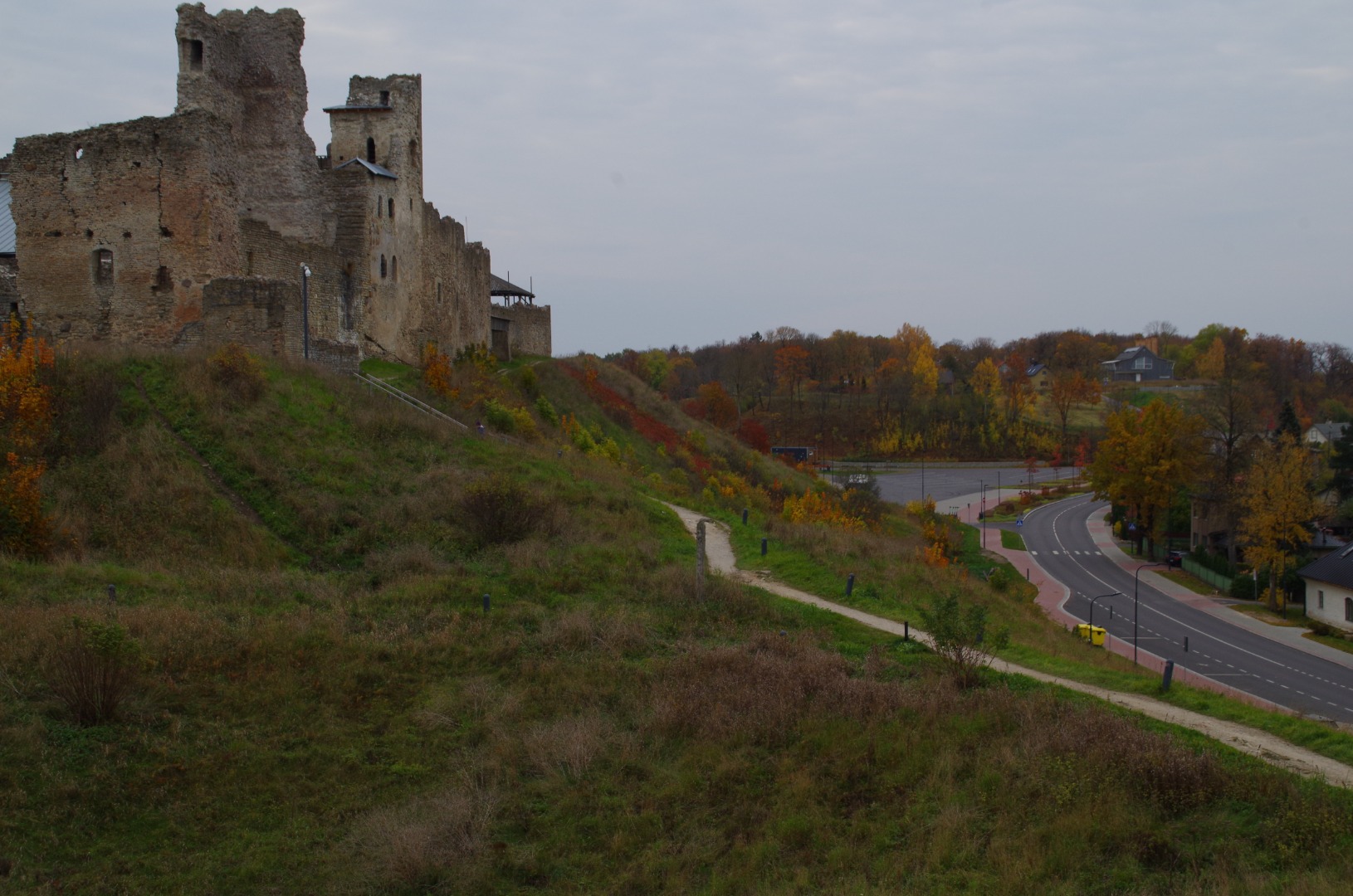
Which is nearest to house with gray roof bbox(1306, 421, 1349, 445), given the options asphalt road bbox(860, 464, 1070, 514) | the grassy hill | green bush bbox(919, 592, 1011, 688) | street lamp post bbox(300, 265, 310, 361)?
asphalt road bbox(860, 464, 1070, 514)

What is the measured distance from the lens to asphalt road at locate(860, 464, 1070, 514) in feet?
254

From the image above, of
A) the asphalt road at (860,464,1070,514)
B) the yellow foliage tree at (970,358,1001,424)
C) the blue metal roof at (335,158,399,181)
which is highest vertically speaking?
the blue metal roof at (335,158,399,181)

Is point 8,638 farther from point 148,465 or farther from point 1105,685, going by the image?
point 1105,685

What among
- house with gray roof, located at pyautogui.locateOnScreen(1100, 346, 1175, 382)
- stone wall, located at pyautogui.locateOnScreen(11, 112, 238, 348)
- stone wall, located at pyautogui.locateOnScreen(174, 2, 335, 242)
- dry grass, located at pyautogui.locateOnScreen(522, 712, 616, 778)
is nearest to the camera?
dry grass, located at pyautogui.locateOnScreen(522, 712, 616, 778)

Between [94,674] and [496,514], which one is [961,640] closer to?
[496,514]

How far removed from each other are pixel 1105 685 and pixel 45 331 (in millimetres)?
26368

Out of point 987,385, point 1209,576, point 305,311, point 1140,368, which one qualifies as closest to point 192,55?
point 305,311

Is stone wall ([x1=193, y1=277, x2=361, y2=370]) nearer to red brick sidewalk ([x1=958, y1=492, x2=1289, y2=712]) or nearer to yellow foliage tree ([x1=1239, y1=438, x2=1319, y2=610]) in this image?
red brick sidewalk ([x1=958, y1=492, x2=1289, y2=712])

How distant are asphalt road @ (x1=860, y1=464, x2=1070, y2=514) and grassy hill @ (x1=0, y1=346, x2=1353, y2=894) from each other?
5715cm

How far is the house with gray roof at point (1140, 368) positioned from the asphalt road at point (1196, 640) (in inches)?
3395

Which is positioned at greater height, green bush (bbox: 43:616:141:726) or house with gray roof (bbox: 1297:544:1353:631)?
green bush (bbox: 43:616:141:726)

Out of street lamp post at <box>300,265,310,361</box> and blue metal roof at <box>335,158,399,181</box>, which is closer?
street lamp post at <box>300,265,310,361</box>

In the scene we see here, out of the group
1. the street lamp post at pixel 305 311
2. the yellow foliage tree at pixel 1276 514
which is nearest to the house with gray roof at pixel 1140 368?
the yellow foliage tree at pixel 1276 514

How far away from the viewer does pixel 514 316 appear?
2076 inches
